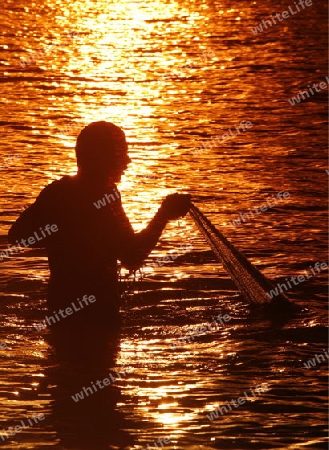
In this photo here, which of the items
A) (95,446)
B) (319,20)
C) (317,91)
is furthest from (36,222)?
(319,20)

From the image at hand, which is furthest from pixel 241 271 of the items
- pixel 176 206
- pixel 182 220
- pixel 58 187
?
pixel 182 220

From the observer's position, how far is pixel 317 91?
23.7 metres

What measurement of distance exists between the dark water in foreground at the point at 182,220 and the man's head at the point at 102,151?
4.41ft

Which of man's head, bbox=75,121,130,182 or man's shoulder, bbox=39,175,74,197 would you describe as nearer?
man's head, bbox=75,121,130,182

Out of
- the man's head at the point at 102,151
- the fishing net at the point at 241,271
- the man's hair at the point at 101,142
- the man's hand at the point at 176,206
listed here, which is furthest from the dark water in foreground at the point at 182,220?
the man's hair at the point at 101,142

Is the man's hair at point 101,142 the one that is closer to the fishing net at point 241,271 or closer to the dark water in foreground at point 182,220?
the dark water in foreground at point 182,220

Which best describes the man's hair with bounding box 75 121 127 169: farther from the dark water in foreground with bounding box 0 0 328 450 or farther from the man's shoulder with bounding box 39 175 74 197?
the dark water in foreground with bounding box 0 0 328 450

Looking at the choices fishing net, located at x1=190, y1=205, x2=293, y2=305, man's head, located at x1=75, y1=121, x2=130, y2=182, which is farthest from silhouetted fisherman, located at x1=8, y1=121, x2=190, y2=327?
fishing net, located at x1=190, y1=205, x2=293, y2=305

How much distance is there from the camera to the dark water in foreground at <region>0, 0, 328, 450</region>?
8.70m

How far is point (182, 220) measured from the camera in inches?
588

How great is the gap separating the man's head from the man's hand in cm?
38

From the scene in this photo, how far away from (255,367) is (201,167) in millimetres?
8410

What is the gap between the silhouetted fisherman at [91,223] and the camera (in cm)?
898

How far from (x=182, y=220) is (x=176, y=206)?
19.1ft
